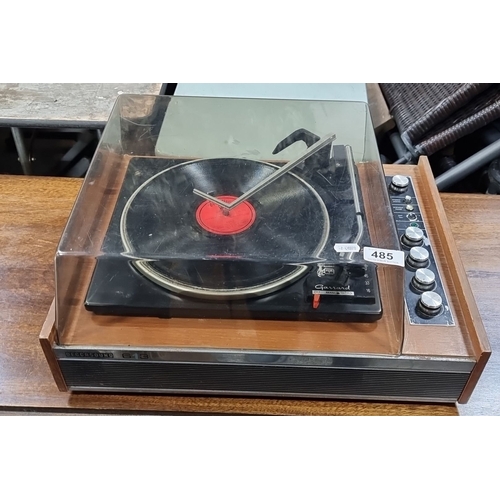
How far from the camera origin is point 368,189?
1.25 meters

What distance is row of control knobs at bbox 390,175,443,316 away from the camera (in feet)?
3.42

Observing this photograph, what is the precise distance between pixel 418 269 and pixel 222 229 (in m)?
0.39

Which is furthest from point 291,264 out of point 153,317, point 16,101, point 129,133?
point 16,101

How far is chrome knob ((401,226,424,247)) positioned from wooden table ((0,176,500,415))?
165mm

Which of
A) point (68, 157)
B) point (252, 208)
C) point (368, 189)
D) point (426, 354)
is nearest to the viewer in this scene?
point (426, 354)

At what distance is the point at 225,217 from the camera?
111cm

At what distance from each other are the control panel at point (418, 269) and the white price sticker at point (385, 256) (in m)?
0.10

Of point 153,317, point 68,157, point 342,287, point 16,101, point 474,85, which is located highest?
point 474,85

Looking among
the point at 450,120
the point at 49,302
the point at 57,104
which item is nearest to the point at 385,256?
the point at 49,302

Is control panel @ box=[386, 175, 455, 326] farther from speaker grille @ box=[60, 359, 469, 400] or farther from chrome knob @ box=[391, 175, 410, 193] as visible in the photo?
speaker grille @ box=[60, 359, 469, 400]

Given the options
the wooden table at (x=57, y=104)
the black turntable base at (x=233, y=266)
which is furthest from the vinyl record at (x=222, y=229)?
the wooden table at (x=57, y=104)

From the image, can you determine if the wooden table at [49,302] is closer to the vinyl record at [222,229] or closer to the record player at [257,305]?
the record player at [257,305]
